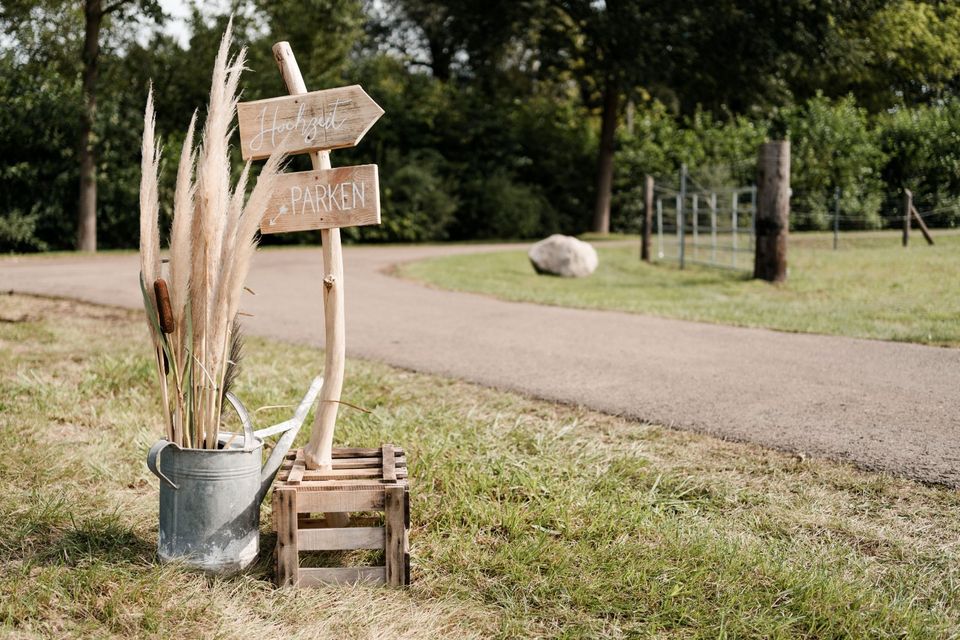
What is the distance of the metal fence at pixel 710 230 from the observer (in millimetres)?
13859

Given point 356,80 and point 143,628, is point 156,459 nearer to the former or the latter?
point 143,628

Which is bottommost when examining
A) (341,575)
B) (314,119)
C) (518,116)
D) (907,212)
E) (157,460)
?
(341,575)

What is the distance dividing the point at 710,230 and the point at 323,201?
14969 millimetres

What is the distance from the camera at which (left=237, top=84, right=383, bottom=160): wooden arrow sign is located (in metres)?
2.78

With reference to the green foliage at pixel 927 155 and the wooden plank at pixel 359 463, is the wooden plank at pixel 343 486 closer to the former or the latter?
the wooden plank at pixel 359 463

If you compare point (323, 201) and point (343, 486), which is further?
point (323, 201)

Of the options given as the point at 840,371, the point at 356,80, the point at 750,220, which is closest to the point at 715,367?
the point at 840,371

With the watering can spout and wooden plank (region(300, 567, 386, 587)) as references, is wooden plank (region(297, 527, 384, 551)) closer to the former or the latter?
wooden plank (region(300, 567, 386, 587))

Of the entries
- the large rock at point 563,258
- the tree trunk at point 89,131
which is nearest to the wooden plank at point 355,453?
the large rock at point 563,258

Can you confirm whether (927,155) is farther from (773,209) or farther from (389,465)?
(389,465)

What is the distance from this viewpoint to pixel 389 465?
9.14 ft

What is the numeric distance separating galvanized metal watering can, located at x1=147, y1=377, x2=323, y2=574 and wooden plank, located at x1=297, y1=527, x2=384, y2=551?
Answer: 7.7 inches

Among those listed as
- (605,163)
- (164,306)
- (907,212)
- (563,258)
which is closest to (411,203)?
(605,163)

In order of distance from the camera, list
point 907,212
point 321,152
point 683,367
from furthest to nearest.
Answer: point 907,212 → point 683,367 → point 321,152
